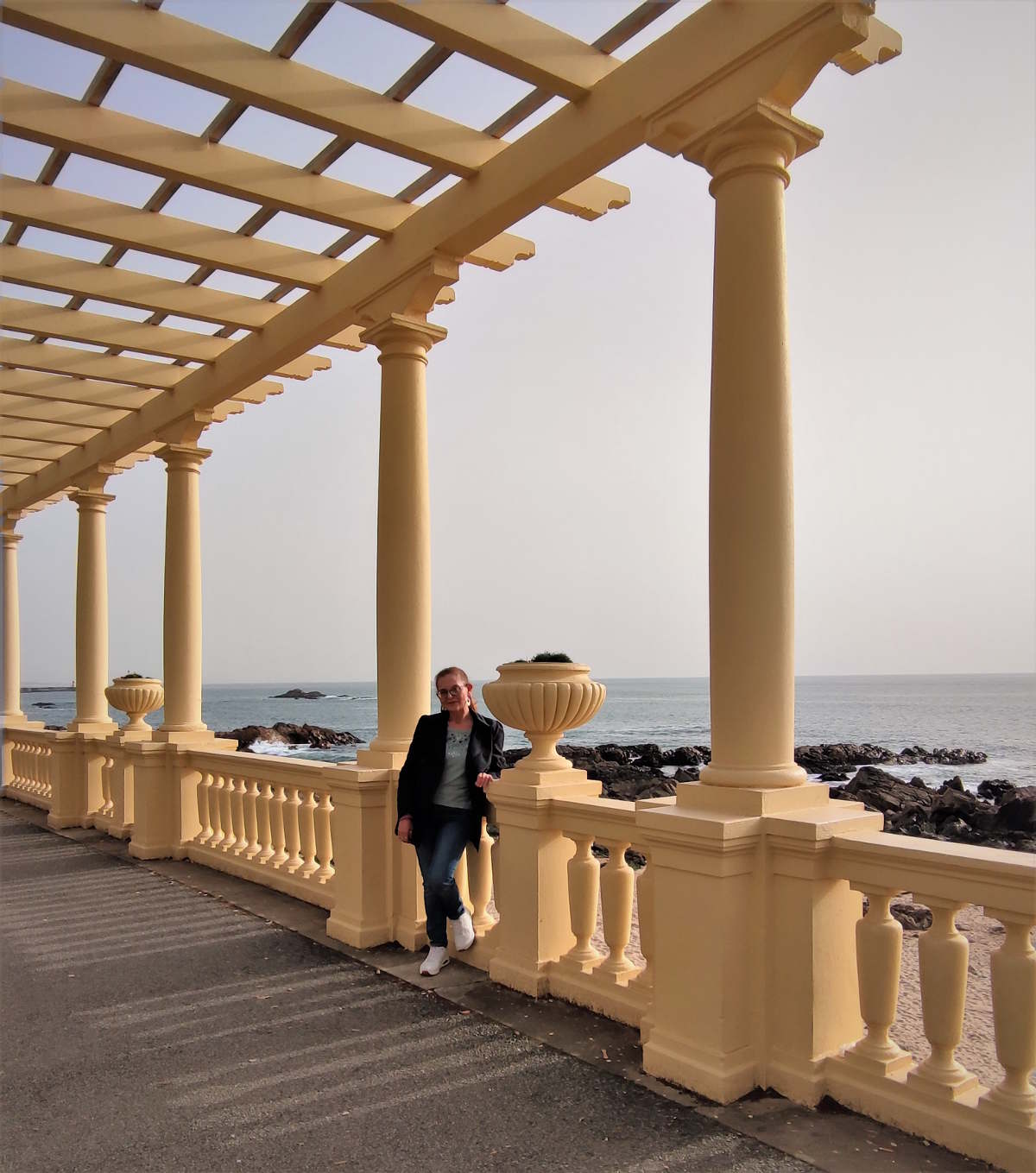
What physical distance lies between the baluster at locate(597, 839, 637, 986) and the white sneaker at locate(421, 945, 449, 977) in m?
1.19

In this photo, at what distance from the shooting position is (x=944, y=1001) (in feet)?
12.1

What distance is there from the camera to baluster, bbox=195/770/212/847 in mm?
9789

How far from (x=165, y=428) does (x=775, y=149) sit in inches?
313

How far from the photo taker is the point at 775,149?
14.5ft

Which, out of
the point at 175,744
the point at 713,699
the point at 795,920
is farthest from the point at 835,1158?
the point at 175,744

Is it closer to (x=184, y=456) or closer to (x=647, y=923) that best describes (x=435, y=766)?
(x=647, y=923)

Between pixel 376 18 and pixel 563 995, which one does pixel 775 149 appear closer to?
pixel 376 18

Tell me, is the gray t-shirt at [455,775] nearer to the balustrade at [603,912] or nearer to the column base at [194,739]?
the balustrade at [603,912]

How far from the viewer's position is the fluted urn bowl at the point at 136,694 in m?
11.6

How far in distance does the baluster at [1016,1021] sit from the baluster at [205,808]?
26.2 feet

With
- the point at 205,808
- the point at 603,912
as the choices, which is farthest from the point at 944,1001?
the point at 205,808

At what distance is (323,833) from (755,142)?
19.8 feet

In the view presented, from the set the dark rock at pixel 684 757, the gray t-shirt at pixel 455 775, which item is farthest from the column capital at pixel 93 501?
the dark rock at pixel 684 757

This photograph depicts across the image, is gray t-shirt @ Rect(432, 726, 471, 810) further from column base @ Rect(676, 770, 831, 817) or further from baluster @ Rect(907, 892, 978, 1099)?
baluster @ Rect(907, 892, 978, 1099)
